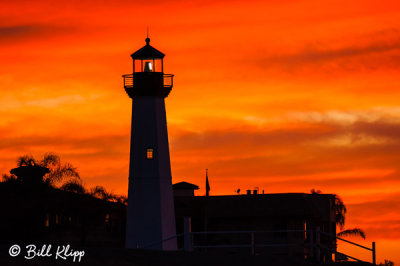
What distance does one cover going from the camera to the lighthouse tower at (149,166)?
191ft

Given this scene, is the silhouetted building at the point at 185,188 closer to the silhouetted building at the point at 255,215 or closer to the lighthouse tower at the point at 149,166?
the silhouetted building at the point at 255,215

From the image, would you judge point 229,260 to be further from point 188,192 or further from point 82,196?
point 188,192

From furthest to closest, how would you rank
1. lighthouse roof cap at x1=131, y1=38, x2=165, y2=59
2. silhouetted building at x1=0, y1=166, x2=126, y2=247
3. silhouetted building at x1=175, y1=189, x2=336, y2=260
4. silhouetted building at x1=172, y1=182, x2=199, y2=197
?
silhouetted building at x1=172, y1=182, x2=199, y2=197 < silhouetted building at x1=175, y1=189, x2=336, y2=260 < lighthouse roof cap at x1=131, y1=38, x2=165, y2=59 < silhouetted building at x1=0, y1=166, x2=126, y2=247

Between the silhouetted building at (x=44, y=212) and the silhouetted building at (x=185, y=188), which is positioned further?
the silhouetted building at (x=185, y=188)

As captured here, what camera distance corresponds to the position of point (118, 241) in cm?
6744

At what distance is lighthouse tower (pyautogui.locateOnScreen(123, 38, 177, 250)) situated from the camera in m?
58.3

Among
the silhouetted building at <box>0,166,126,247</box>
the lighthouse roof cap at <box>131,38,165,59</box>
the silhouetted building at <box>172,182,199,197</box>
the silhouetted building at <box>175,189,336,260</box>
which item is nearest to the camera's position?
the silhouetted building at <box>0,166,126,247</box>

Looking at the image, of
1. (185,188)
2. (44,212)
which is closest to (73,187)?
(44,212)

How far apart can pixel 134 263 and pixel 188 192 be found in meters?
50.5
